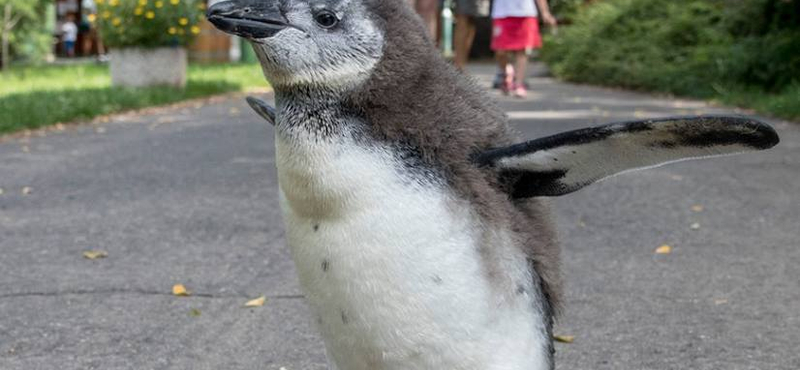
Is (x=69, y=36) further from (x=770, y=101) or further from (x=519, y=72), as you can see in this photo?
(x=770, y=101)

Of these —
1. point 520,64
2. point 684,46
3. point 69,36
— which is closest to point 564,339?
point 520,64

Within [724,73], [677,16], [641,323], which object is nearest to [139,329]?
[641,323]

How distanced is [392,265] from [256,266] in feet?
8.92

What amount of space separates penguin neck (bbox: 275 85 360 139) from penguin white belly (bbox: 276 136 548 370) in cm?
3

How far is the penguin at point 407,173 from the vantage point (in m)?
2.06

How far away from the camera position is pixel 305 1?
209 cm

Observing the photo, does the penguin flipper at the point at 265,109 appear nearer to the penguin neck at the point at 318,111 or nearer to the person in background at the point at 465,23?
the penguin neck at the point at 318,111

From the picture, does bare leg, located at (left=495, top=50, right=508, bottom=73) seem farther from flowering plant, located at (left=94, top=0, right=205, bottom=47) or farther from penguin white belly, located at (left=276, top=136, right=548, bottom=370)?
penguin white belly, located at (left=276, top=136, right=548, bottom=370)

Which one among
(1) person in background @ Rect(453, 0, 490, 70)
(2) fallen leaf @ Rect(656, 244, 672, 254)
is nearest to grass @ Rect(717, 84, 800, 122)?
(1) person in background @ Rect(453, 0, 490, 70)

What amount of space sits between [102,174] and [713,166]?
13.8 feet

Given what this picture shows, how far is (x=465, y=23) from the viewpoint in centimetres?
1155

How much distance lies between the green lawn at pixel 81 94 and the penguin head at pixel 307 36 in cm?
783

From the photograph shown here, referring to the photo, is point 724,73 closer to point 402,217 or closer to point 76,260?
point 76,260

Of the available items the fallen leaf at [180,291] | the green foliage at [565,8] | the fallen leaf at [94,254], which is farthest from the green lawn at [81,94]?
the green foliage at [565,8]
